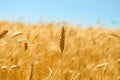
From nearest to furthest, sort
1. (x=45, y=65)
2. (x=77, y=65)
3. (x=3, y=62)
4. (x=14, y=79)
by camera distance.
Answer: (x=3, y=62) < (x=14, y=79) < (x=45, y=65) < (x=77, y=65)

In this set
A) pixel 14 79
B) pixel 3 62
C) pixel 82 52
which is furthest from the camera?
pixel 82 52

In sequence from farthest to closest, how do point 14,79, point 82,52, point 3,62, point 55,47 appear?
point 82,52 < point 55,47 < point 14,79 < point 3,62

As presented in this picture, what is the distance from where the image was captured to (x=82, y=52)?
2.96 metres

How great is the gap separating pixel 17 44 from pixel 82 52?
90 centimetres

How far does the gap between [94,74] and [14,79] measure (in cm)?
61

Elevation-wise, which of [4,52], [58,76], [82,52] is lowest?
[82,52]

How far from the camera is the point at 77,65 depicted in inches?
91.4

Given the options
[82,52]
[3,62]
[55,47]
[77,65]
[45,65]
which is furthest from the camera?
[82,52]

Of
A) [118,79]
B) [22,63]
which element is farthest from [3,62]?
[118,79]

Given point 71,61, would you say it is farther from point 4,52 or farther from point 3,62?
point 3,62

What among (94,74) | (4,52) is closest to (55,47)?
(94,74)

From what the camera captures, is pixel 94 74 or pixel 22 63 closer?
pixel 22 63

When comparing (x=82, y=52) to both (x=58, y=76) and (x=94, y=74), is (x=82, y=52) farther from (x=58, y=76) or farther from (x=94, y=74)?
(x=58, y=76)

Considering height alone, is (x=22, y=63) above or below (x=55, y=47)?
above
